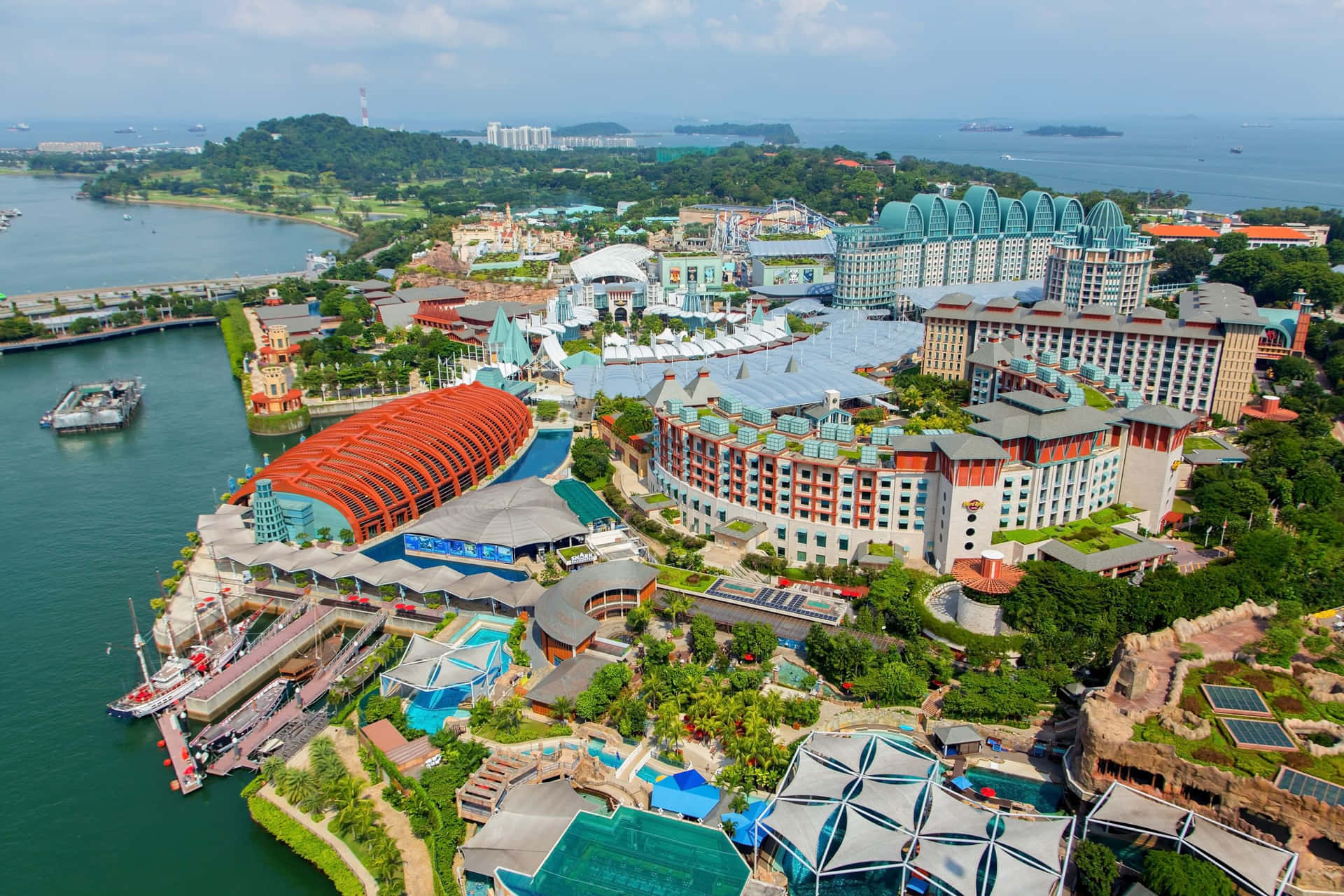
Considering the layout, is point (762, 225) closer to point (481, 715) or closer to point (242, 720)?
point (481, 715)

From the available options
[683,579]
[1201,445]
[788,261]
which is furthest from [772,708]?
[788,261]

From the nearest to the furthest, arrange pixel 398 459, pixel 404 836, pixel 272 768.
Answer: pixel 404 836 → pixel 272 768 → pixel 398 459

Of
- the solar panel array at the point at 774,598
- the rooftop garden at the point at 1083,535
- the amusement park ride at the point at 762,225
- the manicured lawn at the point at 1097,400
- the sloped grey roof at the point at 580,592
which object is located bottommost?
the solar panel array at the point at 774,598

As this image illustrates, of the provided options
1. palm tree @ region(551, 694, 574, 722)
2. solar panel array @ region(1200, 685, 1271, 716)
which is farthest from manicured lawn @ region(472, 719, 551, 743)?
solar panel array @ region(1200, 685, 1271, 716)

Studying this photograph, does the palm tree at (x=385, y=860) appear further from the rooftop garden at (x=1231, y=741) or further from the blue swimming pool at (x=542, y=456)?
the blue swimming pool at (x=542, y=456)

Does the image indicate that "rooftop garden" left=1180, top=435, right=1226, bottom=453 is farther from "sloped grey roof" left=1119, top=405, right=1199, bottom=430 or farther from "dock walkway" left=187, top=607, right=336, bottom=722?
"dock walkway" left=187, top=607, right=336, bottom=722

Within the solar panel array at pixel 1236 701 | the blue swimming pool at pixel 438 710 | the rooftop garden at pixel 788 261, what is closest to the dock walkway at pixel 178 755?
the blue swimming pool at pixel 438 710

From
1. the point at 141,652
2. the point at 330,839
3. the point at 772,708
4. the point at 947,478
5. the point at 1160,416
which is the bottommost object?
the point at 330,839
